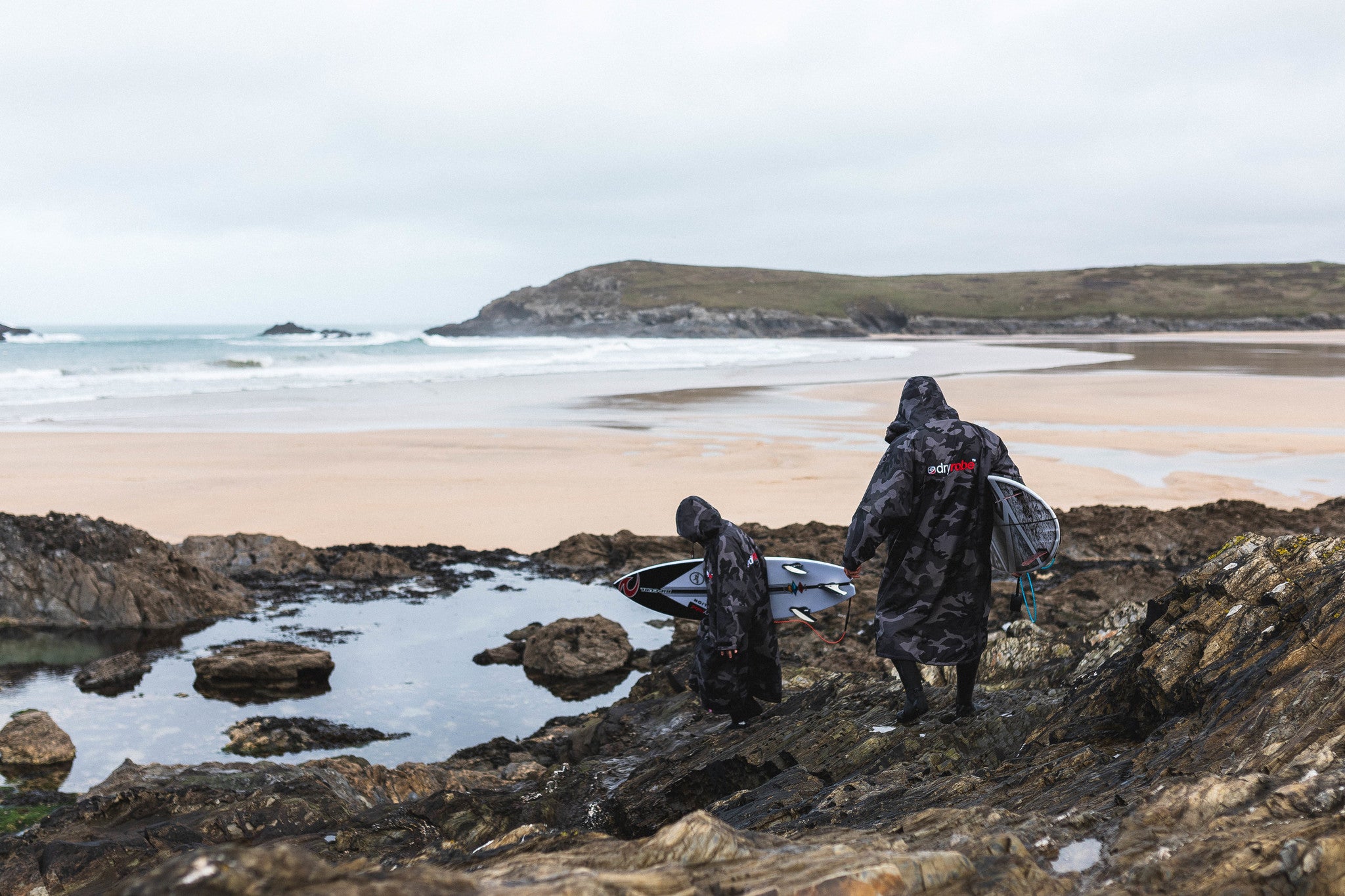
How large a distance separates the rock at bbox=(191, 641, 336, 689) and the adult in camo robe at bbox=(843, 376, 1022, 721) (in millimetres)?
5070

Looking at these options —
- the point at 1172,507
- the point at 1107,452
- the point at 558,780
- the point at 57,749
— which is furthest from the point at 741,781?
the point at 1107,452

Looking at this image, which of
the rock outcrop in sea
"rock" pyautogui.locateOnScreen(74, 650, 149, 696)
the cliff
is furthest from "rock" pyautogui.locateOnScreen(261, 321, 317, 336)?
"rock" pyautogui.locateOnScreen(74, 650, 149, 696)

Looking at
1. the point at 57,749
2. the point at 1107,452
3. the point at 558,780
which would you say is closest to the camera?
the point at 558,780

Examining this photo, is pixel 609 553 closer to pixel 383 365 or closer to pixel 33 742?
pixel 33 742

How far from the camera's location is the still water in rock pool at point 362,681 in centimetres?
673

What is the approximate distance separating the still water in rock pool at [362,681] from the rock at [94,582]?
1.13 feet

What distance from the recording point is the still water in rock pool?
22.1 feet

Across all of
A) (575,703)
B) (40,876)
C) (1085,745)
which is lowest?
(575,703)

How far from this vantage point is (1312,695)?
3139 millimetres

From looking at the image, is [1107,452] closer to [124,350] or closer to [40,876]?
[40,876]

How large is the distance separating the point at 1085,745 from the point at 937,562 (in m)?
1.11

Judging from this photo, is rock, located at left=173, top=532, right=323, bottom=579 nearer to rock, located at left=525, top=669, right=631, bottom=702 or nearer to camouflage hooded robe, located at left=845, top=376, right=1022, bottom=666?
rock, located at left=525, top=669, right=631, bottom=702

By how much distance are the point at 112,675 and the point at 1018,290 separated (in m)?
137

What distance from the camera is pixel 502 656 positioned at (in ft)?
27.6
